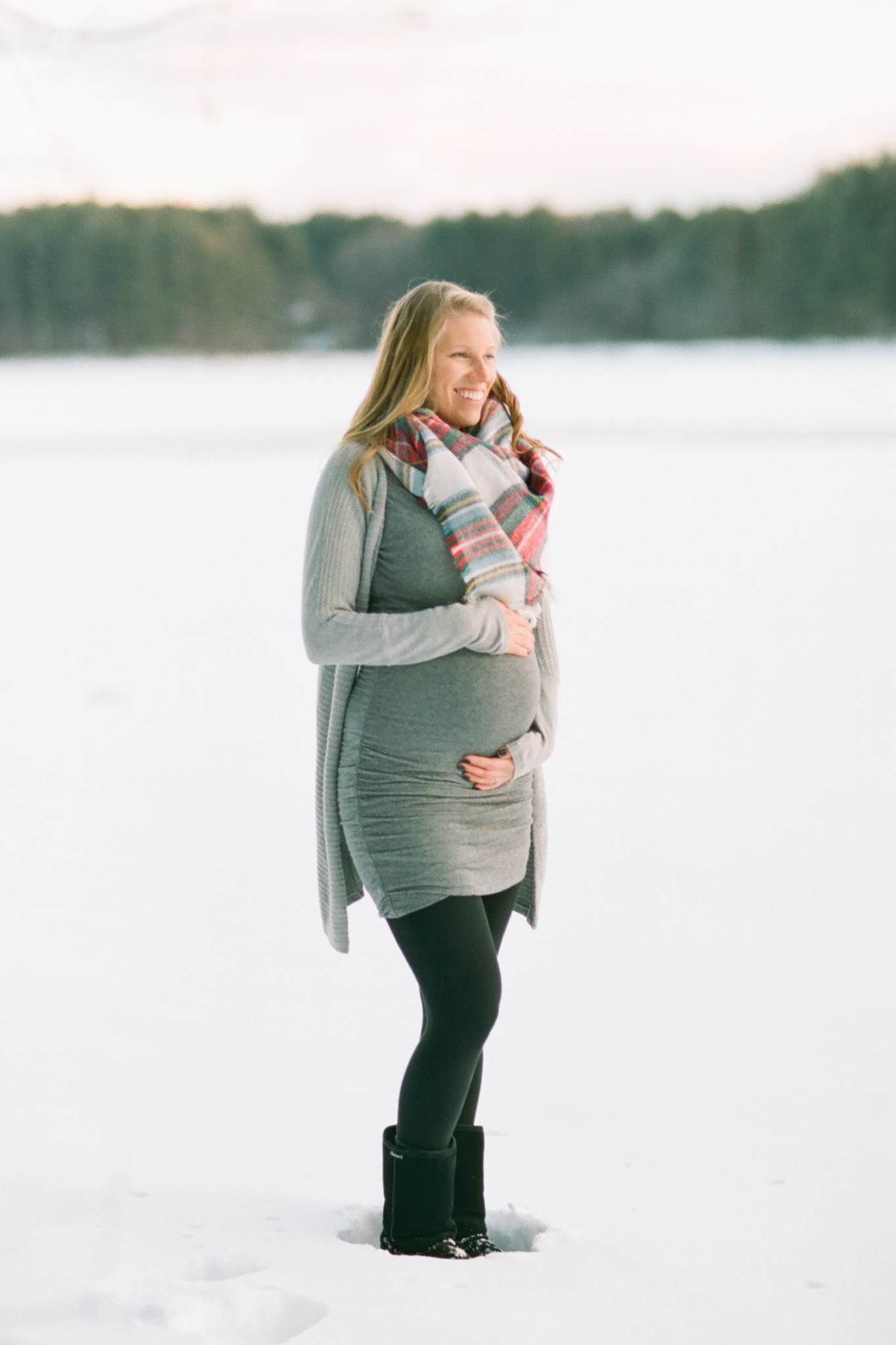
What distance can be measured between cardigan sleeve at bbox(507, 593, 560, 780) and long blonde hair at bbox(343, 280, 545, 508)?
9.9 inches

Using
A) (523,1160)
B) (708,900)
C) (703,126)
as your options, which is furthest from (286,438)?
(523,1160)

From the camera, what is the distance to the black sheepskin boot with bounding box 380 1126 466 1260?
138cm

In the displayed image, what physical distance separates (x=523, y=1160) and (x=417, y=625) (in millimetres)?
756

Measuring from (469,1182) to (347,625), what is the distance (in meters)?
0.62

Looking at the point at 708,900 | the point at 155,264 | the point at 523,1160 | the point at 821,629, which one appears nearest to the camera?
the point at 523,1160

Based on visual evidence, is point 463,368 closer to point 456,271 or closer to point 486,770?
point 486,770

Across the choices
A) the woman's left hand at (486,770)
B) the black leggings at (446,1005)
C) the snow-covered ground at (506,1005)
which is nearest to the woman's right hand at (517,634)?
the woman's left hand at (486,770)

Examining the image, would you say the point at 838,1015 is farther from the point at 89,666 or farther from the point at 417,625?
the point at 89,666

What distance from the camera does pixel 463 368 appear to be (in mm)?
1381

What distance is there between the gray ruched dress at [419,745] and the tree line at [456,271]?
1073 centimetres

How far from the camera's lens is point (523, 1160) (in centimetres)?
171

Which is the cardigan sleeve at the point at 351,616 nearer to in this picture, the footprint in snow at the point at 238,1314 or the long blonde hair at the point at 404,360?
the long blonde hair at the point at 404,360

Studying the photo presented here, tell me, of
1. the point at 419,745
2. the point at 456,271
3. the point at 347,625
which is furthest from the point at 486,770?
the point at 456,271

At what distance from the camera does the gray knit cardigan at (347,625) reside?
51.4 inches
